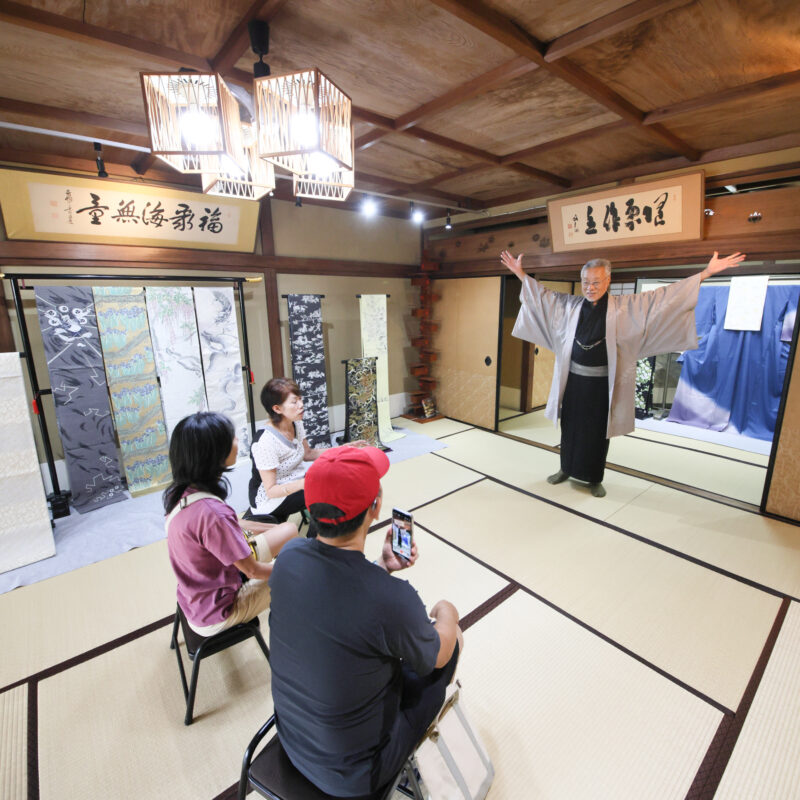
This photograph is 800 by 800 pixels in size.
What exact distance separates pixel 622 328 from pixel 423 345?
2.73 metres

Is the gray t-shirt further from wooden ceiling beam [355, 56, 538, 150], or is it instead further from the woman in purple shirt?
wooden ceiling beam [355, 56, 538, 150]

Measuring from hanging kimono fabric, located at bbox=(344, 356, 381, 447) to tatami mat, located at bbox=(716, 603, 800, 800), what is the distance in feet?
10.4

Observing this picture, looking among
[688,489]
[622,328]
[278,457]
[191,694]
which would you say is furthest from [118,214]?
[688,489]

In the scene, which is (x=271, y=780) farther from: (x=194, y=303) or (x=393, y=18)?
(x=194, y=303)

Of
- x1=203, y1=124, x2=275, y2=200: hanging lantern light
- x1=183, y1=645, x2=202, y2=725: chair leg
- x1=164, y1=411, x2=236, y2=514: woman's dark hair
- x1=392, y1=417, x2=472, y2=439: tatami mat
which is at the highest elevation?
x1=203, y1=124, x2=275, y2=200: hanging lantern light

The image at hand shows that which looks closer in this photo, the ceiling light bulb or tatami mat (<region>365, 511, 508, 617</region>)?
the ceiling light bulb

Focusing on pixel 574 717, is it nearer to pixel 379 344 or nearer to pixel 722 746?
pixel 722 746

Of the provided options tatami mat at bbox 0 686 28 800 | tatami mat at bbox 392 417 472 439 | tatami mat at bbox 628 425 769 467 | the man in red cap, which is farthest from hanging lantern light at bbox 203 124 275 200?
tatami mat at bbox 628 425 769 467

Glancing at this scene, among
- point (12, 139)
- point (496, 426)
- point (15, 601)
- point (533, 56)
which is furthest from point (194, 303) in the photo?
point (496, 426)

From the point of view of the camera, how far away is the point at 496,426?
4621 millimetres

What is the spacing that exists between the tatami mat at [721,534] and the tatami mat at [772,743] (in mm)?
627

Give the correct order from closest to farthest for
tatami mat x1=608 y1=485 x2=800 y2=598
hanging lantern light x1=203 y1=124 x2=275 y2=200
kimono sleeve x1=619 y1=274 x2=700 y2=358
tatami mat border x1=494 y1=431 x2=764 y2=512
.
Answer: hanging lantern light x1=203 y1=124 x2=275 y2=200 → tatami mat x1=608 y1=485 x2=800 y2=598 → kimono sleeve x1=619 y1=274 x2=700 y2=358 → tatami mat border x1=494 y1=431 x2=764 y2=512

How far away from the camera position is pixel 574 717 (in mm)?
1470

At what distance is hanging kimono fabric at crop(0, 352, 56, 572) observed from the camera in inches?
93.7
